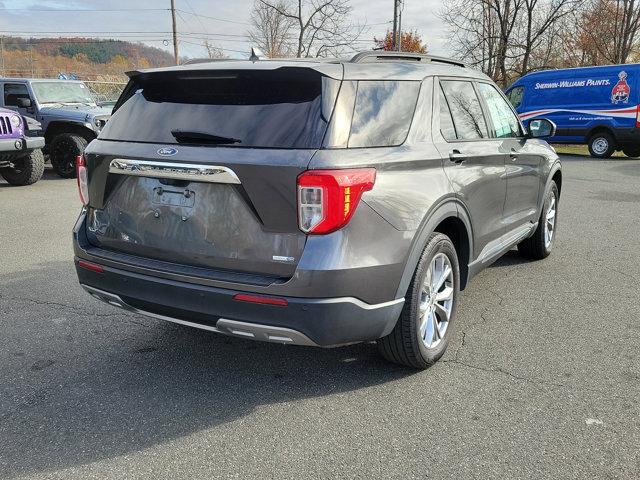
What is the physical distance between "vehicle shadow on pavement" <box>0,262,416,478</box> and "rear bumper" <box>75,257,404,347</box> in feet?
1.54

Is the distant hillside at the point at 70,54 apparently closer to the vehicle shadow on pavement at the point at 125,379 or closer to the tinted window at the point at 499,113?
the tinted window at the point at 499,113

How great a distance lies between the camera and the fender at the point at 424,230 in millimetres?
2891

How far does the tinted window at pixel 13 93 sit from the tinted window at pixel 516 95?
47.2ft

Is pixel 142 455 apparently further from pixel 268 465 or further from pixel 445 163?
pixel 445 163

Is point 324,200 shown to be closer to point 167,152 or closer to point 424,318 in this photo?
point 167,152

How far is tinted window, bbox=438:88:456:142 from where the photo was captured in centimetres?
344

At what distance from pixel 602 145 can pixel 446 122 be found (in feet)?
52.0

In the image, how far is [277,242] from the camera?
2605 millimetres

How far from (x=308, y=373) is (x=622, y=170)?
13.6m

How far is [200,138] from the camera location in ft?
9.19

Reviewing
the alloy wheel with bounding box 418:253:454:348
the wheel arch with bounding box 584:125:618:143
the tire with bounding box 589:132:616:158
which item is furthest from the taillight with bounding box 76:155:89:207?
the tire with bounding box 589:132:616:158

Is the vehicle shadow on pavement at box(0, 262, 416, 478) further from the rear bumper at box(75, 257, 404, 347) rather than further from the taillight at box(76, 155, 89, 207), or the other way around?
the taillight at box(76, 155, 89, 207)

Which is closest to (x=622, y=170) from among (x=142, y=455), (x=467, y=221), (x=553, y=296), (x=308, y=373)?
(x=553, y=296)

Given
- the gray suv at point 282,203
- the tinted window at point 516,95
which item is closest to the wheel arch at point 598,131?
the tinted window at point 516,95
